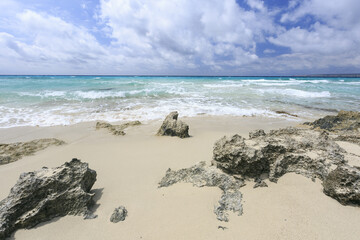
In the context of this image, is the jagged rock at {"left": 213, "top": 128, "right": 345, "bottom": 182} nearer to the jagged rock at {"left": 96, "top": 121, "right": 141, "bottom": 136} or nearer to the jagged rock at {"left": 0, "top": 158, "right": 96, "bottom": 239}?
the jagged rock at {"left": 0, "top": 158, "right": 96, "bottom": 239}

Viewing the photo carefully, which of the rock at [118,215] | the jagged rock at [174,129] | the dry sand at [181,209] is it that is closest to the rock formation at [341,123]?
the dry sand at [181,209]

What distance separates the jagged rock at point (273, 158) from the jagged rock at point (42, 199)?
7.49 ft

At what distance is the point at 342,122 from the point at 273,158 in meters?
5.45

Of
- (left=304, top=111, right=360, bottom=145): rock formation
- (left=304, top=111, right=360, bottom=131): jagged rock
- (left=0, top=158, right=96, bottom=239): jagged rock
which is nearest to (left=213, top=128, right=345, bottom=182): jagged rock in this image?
(left=0, top=158, right=96, bottom=239): jagged rock

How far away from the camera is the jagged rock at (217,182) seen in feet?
7.86

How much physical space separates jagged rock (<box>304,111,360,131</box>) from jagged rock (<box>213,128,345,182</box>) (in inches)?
145

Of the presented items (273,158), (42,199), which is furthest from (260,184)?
(42,199)

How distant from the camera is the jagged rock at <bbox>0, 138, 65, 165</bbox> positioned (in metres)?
4.27

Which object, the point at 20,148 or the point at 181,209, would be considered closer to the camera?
the point at 181,209

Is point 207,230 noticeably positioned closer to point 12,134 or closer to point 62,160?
point 62,160

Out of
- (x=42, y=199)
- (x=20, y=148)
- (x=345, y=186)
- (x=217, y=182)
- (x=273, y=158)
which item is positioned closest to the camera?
(x=345, y=186)

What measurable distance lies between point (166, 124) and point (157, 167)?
2314mm

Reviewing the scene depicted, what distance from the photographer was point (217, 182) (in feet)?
9.42

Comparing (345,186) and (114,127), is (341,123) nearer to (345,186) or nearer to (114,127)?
(345,186)
